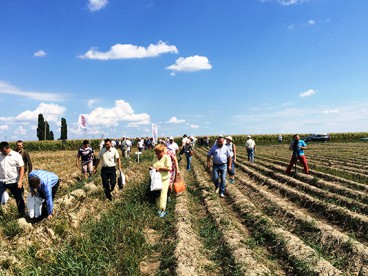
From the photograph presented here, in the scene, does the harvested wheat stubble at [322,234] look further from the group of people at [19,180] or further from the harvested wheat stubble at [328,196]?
the group of people at [19,180]

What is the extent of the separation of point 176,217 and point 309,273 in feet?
9.88

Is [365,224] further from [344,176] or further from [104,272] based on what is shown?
[344,176]

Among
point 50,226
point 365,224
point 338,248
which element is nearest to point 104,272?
point 50,226

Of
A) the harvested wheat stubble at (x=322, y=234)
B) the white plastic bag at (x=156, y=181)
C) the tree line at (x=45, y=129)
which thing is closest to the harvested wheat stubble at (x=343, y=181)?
the harvested wheat stubble at (x=322, y=234)

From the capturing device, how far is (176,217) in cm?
646

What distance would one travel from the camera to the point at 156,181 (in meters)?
6.47

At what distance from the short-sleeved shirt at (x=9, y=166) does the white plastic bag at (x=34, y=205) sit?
1.15m

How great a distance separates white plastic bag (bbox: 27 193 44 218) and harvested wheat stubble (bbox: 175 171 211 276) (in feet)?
8.14

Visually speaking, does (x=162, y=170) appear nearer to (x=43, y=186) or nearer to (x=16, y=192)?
(x=43, y=186)

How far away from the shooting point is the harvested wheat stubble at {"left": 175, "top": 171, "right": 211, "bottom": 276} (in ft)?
13.6

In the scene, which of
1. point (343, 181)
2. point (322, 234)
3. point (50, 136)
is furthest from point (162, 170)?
point (50, 136)

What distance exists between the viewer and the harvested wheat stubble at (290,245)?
13.5 feet

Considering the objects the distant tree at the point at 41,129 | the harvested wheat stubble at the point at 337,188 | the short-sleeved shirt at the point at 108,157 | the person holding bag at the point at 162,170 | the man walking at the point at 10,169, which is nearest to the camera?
the man walking at the point at 10,169

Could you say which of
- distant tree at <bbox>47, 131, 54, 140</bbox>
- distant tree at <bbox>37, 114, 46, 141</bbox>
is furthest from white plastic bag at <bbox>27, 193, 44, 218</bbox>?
distant tree at <bbox>47, 131, 54, 140</bbox>
